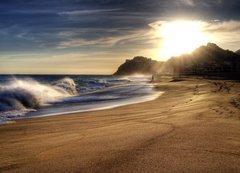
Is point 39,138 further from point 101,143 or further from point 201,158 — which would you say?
point 201,158

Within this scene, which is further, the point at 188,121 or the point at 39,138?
the point at 188,121

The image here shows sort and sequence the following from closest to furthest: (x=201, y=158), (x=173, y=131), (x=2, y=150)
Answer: (x=201, y=158) → (x=2, y=150) → (x=173, y=131)

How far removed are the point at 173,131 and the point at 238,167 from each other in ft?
6.21

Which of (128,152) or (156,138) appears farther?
(156,138)

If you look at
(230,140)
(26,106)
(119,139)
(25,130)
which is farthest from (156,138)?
(26,106)

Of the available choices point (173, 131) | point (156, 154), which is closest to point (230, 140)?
point (173, 131)

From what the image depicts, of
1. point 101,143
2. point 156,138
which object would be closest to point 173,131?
point 156,138

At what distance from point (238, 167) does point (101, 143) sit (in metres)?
2.06

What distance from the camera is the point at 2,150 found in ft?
15.9

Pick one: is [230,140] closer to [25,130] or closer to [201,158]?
[201,158]

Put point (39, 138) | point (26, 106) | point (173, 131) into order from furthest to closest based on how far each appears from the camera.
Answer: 1. point (26, 106)
2. point (39, 138)
3. point (173, 131)

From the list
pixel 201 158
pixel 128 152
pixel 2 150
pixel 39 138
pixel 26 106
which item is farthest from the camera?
pixel 26 106

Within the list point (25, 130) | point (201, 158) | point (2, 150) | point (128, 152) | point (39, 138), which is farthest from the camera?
point (25, 130)

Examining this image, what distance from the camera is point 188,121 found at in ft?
20.4
